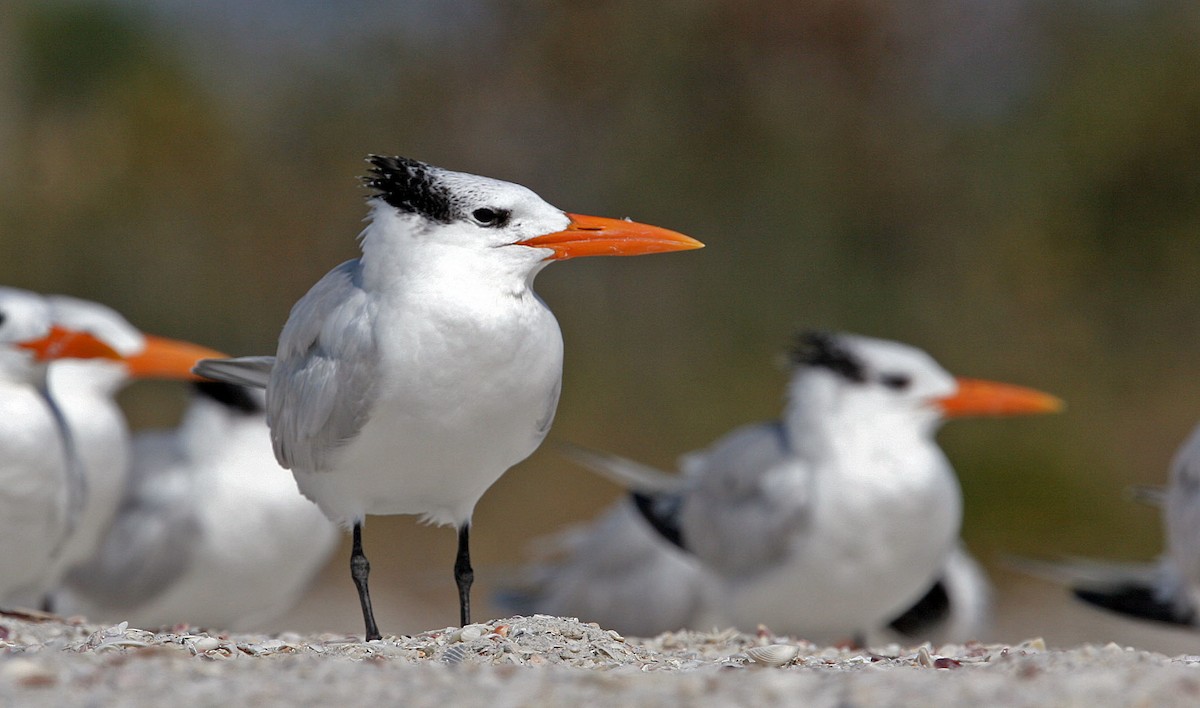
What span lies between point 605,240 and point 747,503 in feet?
8.92

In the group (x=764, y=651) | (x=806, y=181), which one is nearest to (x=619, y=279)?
(x=806, y=181)

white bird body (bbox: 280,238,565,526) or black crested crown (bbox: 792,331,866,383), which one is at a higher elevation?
white bird body (bbox: 280,238,565,526)

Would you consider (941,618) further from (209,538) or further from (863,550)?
(209,538)

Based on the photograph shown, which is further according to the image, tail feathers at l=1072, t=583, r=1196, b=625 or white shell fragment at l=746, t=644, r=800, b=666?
tail feathers at l=1072, t=583, r=1196, b=625

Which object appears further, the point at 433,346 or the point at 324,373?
the point at 324,373

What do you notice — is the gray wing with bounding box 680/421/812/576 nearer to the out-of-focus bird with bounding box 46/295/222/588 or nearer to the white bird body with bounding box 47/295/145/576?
the out-of-focus bird with bounding box 46/295/222/588

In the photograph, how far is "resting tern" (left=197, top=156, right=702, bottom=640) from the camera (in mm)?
2869

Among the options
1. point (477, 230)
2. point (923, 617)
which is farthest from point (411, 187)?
point (923, 617)

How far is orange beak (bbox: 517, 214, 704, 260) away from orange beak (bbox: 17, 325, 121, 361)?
2.44 metres

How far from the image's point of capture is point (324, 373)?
3014mm

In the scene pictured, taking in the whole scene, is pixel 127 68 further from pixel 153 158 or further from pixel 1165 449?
pixel 1165 449

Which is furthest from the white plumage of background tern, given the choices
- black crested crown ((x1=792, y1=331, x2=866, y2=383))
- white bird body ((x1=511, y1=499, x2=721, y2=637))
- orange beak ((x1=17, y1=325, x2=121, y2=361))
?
orange beak ((x1=17, y1=325, x2=121, y2=361))

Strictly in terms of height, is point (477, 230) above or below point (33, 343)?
above

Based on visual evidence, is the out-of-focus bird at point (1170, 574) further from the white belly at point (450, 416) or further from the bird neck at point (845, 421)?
the white belly at point (450, 416)
